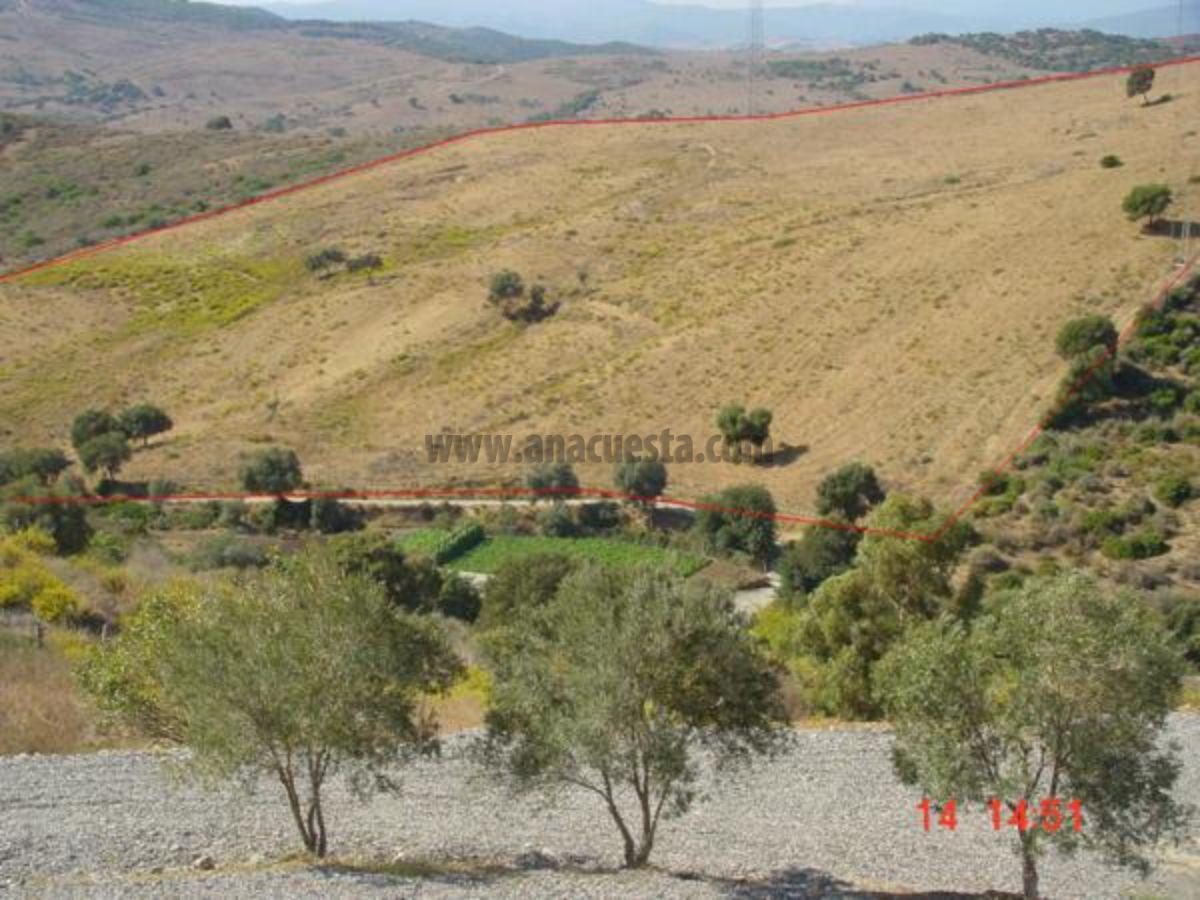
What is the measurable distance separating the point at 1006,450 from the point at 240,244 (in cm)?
3929

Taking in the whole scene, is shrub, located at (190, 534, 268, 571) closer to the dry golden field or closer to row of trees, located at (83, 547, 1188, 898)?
the dry golden field

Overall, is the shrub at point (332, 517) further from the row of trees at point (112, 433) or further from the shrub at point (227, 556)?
the row of trees at point (112, 433)

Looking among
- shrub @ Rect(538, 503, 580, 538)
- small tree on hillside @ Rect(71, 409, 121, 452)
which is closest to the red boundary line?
small tree on hillside @ Rect(71, 409, 121, 452)

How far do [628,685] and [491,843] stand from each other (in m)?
3.54

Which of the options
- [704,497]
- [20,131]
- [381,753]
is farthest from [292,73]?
[381,753]

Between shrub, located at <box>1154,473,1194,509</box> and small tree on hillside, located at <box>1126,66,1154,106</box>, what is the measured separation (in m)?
37.4

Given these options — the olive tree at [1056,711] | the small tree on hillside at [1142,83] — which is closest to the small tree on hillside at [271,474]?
the olive tree at [1056,711]

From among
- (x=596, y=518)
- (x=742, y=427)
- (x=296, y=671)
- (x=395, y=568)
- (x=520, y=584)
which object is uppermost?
(x=296, y=671)

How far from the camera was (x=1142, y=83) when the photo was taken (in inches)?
2389

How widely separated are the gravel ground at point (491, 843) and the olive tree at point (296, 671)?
944 millimetres

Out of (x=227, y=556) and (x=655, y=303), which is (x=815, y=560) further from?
(x=655, y=303)

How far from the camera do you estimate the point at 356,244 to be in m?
57.8

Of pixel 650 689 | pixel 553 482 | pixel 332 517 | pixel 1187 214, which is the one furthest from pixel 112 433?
pixel 1187 214

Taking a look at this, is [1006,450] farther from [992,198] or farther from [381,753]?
[381,753]
